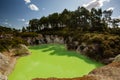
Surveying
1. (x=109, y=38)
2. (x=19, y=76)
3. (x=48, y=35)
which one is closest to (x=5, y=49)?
(x=19, y=76)

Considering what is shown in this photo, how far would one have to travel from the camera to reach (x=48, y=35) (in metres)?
56.6

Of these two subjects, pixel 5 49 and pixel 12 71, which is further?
pixel 5 49

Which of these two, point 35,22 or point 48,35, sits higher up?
point 35,22

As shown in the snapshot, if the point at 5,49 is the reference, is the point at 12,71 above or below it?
below

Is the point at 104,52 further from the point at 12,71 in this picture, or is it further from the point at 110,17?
the point at 110,17

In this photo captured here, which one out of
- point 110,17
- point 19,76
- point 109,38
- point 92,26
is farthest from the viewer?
point 110,17

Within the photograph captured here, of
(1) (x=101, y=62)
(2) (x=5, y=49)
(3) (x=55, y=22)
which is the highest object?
(3) (x=55, y=22)

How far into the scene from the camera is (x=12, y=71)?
18906 millimetres

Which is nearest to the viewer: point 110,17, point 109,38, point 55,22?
point 109,38

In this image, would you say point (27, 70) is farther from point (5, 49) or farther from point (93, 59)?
point (93, 59)

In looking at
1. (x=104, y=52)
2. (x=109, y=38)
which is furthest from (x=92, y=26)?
(x=104, y=52)

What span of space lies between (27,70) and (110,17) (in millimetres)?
45896

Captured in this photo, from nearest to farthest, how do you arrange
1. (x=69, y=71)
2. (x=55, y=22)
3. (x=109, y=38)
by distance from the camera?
1. (x=69, y=71)
2. (x=109, y=38)
3. (x=55, y=22)

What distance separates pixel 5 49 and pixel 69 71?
1272cm
